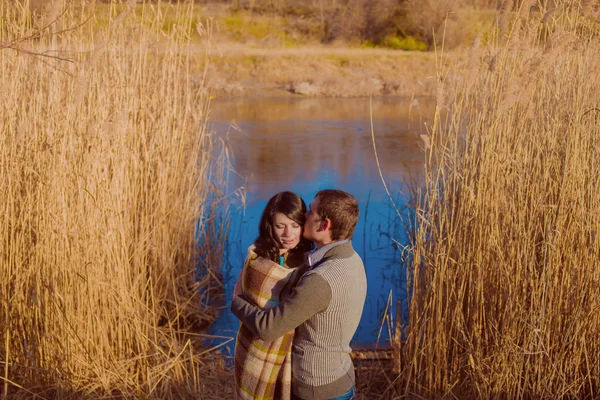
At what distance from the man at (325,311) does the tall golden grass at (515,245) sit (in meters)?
0.74

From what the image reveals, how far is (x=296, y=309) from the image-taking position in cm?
182

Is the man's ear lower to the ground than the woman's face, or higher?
higher

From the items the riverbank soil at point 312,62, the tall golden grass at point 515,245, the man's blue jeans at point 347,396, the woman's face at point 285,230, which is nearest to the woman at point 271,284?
the woman's face at point 285,230

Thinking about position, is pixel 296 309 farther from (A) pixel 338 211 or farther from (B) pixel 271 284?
(A) pixel 338 211

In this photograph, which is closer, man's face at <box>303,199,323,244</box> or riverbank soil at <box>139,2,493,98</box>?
man's face at <box>303,199,323,244</box>

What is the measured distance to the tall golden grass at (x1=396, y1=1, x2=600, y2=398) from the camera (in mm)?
2537

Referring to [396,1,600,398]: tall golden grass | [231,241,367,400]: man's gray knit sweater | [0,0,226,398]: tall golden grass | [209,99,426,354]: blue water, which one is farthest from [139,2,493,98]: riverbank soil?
[231,241,367,400]: man's gray knit sweater

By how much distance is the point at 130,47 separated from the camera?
330cm

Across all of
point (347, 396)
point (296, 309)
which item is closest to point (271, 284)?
point (296, 309)

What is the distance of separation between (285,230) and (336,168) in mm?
4763

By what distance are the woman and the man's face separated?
0.08 feet

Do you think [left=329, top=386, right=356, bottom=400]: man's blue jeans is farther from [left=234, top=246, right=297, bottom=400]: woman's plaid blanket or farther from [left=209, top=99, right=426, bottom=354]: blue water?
[left=209, top=99, right=426, bottom=354]: blue water

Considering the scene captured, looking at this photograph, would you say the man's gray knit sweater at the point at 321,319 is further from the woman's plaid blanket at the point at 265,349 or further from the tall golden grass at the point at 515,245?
the tall golden grass at the point at 515,245

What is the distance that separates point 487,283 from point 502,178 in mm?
417
